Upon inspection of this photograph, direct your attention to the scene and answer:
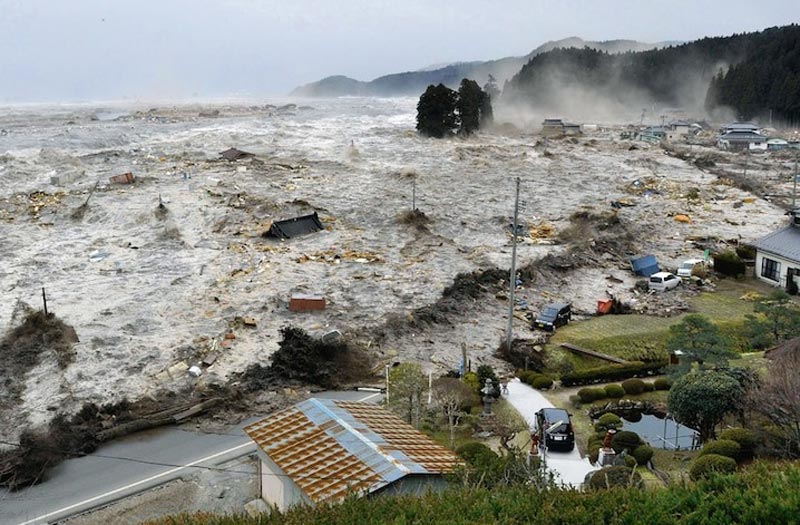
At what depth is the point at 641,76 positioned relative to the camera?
485 feet

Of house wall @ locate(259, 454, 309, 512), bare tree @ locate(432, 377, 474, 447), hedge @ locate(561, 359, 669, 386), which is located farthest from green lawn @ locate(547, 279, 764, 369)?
house wall @ locate(259, 454, 309, 512)

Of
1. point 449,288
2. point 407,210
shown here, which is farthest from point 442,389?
point 407,210

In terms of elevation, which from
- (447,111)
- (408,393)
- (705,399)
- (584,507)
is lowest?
(408,393)

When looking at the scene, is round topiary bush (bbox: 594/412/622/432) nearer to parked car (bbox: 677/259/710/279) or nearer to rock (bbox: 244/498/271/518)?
rock (bbox: 244/498/271/518)

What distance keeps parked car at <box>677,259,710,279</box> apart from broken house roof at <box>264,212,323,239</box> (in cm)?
1632

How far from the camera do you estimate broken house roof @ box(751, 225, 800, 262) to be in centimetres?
2536

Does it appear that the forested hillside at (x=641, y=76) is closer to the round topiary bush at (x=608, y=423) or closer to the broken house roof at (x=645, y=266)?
the broken house roof at (x=645, y=266)

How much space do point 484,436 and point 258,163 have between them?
3972 cm

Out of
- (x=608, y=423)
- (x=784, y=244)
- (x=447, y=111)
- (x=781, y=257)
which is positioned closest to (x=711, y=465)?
(x=608, y=423)

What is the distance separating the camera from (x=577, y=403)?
16.7 meters

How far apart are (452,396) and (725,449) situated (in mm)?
5586

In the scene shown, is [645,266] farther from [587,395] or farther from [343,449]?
[343,449]

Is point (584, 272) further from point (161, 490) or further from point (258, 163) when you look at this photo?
point (258, 163)

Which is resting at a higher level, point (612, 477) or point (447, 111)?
point (447, 111)
